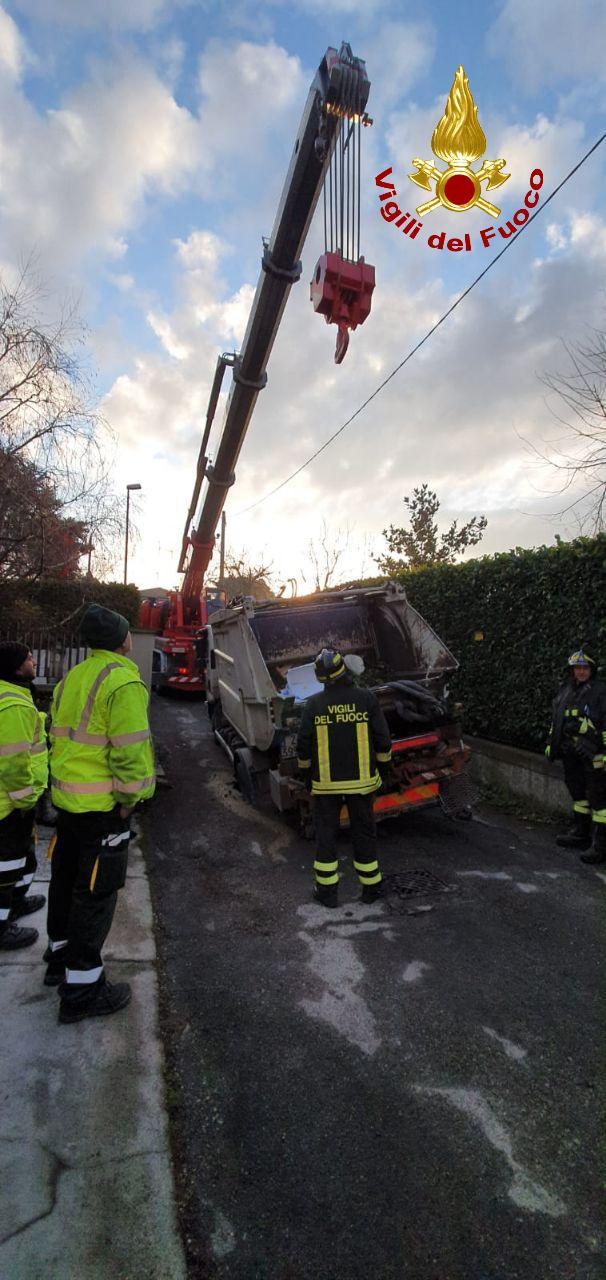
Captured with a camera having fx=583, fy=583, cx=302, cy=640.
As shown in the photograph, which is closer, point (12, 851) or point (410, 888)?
point (12, 851)

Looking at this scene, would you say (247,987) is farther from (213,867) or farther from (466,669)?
(466,669)

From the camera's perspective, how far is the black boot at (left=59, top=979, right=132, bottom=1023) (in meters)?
2.57

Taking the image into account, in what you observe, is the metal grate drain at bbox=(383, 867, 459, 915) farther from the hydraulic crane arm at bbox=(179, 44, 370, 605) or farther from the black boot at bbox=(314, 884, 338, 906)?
the hydraulic crane arm at bbox=(179, 44, 370, 605)

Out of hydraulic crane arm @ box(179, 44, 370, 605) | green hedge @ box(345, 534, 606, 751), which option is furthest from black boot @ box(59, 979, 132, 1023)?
hydraulic crane arm @ box(179, 44, 370, 605)

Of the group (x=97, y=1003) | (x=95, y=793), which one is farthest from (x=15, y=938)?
(x=95, y=793)

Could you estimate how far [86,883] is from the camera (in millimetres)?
2639

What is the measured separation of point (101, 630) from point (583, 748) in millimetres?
3792

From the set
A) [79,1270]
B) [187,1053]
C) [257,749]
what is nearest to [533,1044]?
[187,1053]

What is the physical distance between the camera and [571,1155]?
1992 mm

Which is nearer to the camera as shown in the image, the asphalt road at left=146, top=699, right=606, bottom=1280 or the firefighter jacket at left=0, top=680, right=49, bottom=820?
the asphalt road at left=146, top=699, right=606, bottom=1280

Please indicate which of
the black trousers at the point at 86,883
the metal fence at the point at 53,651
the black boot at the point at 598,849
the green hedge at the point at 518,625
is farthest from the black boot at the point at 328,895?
the metal fence at the point at 53,651

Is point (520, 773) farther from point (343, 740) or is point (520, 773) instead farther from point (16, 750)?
point (16, 750)

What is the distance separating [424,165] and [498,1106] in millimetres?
6576

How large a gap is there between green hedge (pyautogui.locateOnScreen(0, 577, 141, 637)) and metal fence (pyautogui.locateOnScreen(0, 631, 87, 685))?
19 centimetres
